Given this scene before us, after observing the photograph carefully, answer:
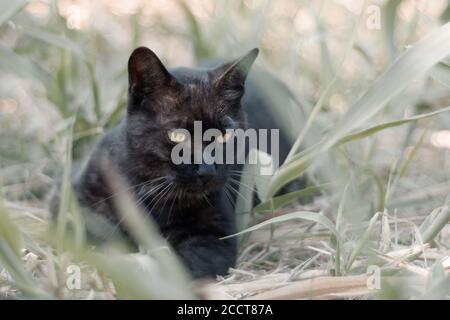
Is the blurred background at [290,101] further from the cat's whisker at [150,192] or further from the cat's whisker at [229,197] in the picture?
the cat's whisker at [150,192]

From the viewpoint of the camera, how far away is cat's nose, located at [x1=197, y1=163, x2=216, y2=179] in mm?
1437

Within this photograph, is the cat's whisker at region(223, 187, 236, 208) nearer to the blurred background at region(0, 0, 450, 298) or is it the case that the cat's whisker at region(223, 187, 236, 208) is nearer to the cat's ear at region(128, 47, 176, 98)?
the blurred background at region(0, 0, 450, 298)

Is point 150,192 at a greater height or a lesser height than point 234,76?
lesser

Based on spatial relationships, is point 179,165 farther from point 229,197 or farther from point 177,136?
point 229,197

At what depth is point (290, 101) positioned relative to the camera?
1.88 metres

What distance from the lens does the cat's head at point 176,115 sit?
1.46 meters

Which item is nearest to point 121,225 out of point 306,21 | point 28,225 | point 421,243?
point 28,225

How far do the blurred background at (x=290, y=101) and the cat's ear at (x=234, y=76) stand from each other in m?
0.18

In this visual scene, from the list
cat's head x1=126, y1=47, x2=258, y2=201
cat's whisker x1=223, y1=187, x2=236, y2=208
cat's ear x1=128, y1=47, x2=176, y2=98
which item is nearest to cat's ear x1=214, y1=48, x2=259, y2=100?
cat's head x1=126, y1=47, x2=258, y2=201

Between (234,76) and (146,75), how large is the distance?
A: 0.66 feet

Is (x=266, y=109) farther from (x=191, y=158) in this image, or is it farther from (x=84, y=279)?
(x=84, y=279)

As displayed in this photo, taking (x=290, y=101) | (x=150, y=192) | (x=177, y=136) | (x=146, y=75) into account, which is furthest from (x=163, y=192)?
(x=290, y=101)
